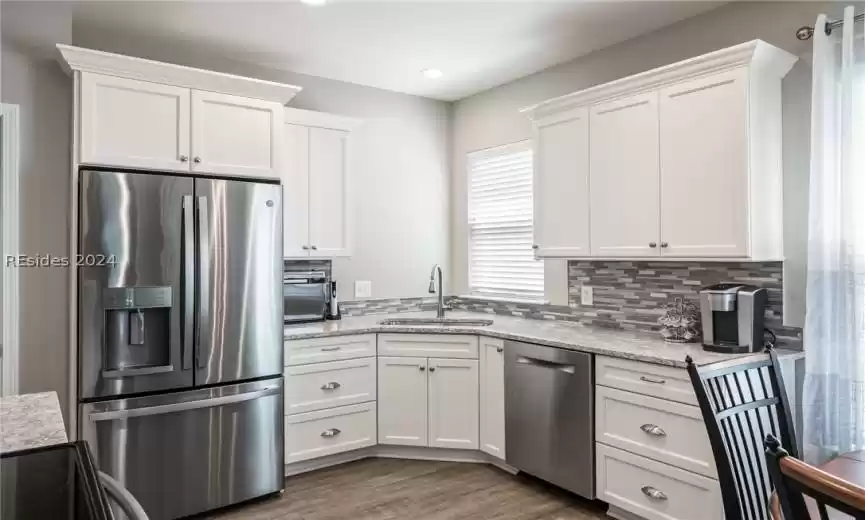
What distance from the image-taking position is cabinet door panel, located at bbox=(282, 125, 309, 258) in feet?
12.1

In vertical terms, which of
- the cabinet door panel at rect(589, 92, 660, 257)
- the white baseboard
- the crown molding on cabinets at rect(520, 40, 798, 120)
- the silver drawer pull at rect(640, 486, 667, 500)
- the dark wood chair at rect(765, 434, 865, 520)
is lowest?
the white baseboard

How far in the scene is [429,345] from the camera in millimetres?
3609

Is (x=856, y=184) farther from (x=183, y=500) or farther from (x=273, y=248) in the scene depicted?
(x=183, y=500)

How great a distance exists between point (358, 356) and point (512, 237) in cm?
143

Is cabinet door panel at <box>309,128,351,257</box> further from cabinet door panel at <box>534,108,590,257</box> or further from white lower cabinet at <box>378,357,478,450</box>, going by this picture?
cabinet door panel at <box>534,108,590,257</box>

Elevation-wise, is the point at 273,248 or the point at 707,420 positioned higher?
the point at 273,248

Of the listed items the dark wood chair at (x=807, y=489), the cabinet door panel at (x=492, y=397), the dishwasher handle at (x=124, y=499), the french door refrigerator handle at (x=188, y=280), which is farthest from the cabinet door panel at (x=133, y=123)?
the dark wood chair at (x=807, y=489)

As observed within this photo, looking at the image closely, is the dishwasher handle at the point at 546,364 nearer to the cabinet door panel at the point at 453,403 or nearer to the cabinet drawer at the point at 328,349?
the cabinet door panel at the point at 453,403

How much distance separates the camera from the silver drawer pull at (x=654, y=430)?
101 inches

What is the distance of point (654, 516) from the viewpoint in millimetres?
2627

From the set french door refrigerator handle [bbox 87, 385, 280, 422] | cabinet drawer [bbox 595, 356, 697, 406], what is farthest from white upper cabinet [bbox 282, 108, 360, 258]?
cabinet drawer [bbox 595, 356, 697, 406]

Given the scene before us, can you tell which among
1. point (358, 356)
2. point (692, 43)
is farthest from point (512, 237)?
point (692, 43)

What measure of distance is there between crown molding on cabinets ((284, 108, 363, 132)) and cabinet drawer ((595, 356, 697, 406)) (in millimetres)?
2219

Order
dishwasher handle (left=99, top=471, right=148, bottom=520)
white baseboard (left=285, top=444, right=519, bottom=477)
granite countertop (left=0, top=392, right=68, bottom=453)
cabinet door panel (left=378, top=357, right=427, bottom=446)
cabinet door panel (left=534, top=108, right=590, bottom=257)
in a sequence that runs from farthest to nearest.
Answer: cabinet door panel (left=378, top=357, right=427, bottom=446) < white baseboard (left=285, top=444, right=519, bottom=477) < cabinet door panel (left=534, top=108, right=590, bottom=257) < granite countertop (left=0, top=392, right=68, bottom=453) < dishwasher handle (left=99, top=471, right=148, bottom=520)
